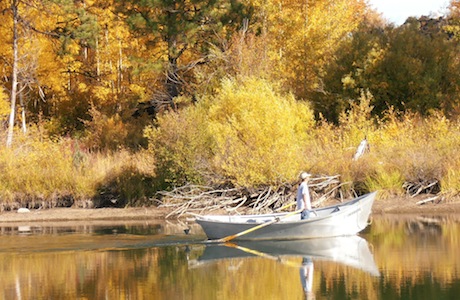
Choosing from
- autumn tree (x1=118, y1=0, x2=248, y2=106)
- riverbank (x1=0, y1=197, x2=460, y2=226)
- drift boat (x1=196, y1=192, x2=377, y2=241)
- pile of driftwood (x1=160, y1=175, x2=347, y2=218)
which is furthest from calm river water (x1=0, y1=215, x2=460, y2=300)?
autumn tree (x1=118, y1=0, x2=248, y2=106)

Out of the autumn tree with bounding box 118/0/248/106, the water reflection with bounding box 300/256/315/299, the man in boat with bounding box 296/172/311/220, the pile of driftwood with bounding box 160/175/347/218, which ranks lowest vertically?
the water reflection with bounding box 300/256/315/299

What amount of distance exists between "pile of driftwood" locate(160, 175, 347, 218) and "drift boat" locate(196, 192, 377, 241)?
630cm

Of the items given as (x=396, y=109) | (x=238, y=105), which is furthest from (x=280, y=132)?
(x=396, y=109)

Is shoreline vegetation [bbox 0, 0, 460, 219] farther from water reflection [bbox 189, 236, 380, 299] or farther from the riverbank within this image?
water reflection [bbox 189, 236, 380, 299]

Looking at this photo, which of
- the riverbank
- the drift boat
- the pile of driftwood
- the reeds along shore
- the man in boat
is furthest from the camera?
the reeds along shore

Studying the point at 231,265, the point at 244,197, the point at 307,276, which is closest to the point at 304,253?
the point at 231,265

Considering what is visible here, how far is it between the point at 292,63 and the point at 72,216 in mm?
18169

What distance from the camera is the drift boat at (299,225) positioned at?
24797 millimetres

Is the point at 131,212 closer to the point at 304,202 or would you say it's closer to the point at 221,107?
the point at 221,107

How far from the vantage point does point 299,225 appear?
24.8 m

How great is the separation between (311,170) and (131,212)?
6.96 meters

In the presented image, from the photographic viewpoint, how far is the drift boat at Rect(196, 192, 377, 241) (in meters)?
24.8

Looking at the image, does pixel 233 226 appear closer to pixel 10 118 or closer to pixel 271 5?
pixel 10 118

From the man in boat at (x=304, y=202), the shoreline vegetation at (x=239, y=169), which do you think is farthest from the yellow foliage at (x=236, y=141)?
the man in boat at (x=304, y=202)
